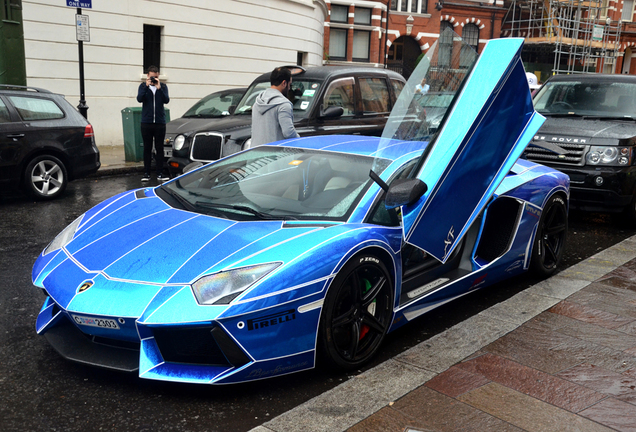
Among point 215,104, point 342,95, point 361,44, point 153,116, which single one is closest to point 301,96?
point 342,95

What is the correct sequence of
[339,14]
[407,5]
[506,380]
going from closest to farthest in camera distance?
[506,380], [339,14], [407,5]

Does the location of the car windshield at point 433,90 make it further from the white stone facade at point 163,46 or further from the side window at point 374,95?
the white stone facade at point 163,46

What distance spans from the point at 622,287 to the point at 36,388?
4.42 metres

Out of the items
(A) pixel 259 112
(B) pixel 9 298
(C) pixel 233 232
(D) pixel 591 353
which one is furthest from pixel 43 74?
(D) pixel 591 353

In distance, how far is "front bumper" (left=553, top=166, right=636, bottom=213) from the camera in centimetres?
730

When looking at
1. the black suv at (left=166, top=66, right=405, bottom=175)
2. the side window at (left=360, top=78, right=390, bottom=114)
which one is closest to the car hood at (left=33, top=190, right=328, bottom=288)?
the black suv at (left=166, top=66, right=405, bottom=175)

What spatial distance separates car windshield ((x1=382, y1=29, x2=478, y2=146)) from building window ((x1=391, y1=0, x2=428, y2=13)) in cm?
4195

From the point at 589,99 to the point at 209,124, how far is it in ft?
17.3

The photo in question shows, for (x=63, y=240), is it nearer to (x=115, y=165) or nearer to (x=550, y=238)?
(x=550, y=238)

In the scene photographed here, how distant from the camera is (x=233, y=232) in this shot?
3512 mm

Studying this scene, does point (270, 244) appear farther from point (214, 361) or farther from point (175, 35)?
point (175, 35)

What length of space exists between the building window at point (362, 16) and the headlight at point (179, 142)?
1325 inches

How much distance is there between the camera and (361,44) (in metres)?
41.4

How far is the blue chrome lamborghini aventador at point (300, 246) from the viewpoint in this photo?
9.99 ft
